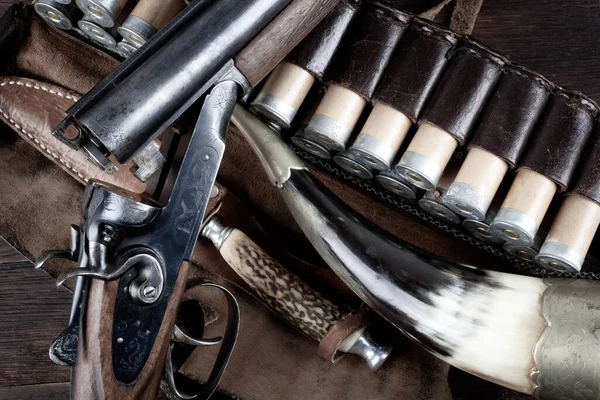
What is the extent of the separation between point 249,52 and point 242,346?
767 mm

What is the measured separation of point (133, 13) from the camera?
1565 mm

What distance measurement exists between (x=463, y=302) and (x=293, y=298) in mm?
387

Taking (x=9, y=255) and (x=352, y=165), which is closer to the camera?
(x=352, y=165)

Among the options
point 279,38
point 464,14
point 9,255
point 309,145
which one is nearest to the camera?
point 279,38

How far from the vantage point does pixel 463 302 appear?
1.48 m

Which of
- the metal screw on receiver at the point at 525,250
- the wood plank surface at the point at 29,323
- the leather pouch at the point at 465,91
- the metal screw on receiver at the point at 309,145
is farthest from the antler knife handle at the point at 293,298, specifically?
the wood plank surface at the point at 29,323

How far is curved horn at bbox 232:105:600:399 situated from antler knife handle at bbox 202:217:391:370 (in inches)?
3.8

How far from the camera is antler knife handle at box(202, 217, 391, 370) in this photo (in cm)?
159

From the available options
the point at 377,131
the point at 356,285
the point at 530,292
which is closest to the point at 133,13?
the point at 377,131

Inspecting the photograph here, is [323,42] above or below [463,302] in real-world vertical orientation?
above

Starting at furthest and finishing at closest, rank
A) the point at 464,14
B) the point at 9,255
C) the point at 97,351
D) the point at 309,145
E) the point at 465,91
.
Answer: the point at 9,255, the point at 464,14, the point at 309,145, the point at 465,91, the point at 97,351

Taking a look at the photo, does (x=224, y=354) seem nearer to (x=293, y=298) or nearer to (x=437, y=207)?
(x=293, y=298)

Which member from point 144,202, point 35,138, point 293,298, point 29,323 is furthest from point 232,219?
point 29,323

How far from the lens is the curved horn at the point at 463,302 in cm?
140
